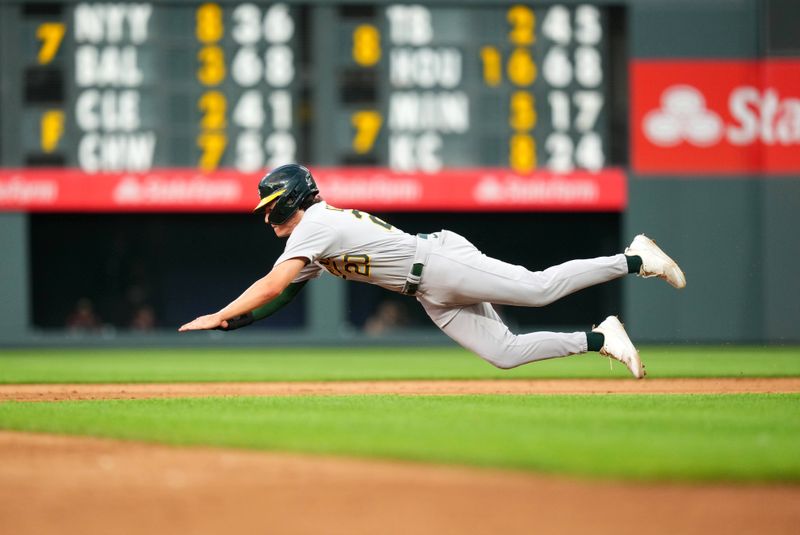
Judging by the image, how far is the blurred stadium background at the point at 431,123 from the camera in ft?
56.6

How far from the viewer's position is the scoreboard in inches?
676

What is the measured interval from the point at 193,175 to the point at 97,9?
9.02ft

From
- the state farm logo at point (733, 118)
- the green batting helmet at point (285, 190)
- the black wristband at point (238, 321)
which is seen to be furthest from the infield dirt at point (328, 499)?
the state farm logo at point (733, 118)

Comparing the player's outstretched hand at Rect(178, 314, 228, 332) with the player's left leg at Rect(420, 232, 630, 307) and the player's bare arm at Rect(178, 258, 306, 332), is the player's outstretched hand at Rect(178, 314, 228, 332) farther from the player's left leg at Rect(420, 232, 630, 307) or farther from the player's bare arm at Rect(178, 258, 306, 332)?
the player's left leg at Rect(420, 232, 630, 307)

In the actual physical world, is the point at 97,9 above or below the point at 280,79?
above

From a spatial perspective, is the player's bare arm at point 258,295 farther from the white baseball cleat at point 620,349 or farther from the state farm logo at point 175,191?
the state farm logo at point 175,191

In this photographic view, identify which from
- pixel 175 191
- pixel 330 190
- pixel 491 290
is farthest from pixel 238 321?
pixel 175 191

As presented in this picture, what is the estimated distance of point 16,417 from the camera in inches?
281

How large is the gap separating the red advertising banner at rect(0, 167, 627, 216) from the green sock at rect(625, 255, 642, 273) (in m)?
10.9

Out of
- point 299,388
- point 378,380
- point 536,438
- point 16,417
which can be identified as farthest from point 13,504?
point 378,380

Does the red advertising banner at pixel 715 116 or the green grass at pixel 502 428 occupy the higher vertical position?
the red advertising banner at pixel 715 116

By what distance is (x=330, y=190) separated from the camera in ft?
59.3

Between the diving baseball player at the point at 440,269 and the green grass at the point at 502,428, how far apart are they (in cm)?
40

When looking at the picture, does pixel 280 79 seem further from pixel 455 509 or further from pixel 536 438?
pixel 455 509
